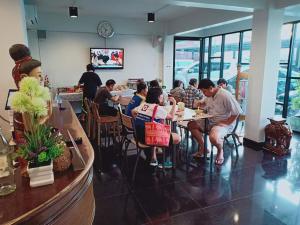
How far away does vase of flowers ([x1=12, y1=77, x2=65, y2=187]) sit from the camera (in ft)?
3.44

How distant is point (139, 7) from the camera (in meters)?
5.38

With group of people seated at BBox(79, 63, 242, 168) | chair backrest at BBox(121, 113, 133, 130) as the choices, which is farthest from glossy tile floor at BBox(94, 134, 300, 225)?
chair backrest at BBox(121, 113, 133, 130)

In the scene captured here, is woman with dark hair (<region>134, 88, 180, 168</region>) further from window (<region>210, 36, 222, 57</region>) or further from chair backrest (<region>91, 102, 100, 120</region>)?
window (<region>210, 36, 222, 57</region>)

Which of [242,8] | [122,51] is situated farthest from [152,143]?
[122,51]

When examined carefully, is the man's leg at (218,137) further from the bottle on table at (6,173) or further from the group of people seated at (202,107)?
the bottle on table at (6,173)

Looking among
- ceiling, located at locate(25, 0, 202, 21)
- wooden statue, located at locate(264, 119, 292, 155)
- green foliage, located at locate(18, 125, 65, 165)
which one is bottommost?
wooden statue, located at locate(264, 119, 292, 155)

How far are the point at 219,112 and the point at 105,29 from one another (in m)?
4.35

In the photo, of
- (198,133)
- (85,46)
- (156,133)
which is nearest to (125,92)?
(85,46)

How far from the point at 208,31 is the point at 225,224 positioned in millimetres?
6288

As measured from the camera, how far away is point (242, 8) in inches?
154

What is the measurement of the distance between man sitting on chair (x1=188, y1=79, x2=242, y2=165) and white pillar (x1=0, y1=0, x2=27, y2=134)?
2.41 metres

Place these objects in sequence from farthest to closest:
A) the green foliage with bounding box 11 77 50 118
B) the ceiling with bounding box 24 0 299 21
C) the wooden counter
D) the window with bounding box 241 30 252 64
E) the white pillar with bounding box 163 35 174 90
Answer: the white pillar with bounding box 163 35 174 90, the window with bounding box 241 30 252 64, the ceiling with bounding box 24 0 299 21, the green foliage with bounding box 11 77 50 118, the wooden counter

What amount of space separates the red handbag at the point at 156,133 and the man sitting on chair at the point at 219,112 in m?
0.91

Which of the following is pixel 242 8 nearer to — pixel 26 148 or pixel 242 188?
pixel 242 188
